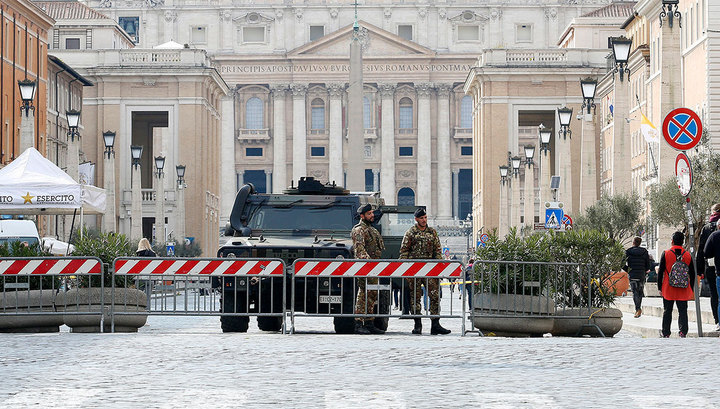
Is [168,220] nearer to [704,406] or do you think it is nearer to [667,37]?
[667,37]

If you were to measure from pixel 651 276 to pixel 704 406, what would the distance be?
40940 mm

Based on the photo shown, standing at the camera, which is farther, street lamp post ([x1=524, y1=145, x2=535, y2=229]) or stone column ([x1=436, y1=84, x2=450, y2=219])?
stone column ([x1=436, y1=84, x2=450, y2=219])

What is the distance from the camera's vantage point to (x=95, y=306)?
2069cm

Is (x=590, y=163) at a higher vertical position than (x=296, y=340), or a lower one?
higher

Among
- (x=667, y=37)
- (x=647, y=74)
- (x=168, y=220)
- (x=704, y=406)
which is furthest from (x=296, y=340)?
(x=168, y=220)

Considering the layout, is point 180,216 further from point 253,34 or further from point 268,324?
point 268,324

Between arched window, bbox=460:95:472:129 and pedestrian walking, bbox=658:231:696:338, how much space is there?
418ft

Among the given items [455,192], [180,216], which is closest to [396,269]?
[180,216]

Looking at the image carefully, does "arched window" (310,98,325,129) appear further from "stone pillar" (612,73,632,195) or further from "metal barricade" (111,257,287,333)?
"metal barricade" (111,257,287,333)

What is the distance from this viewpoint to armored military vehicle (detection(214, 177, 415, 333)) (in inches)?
840

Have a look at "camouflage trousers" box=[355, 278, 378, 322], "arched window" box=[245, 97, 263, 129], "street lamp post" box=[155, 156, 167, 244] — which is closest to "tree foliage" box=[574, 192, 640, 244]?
"street lamp post" box=[155, 156, 167, 244]

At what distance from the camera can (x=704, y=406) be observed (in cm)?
1110

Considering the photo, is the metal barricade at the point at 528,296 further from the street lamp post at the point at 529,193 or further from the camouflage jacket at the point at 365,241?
the street lamp post at the point at 529,193

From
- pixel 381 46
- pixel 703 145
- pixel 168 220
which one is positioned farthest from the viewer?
pixel 381 46
